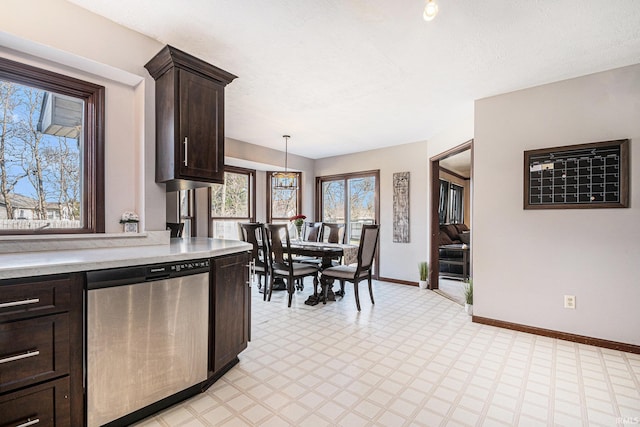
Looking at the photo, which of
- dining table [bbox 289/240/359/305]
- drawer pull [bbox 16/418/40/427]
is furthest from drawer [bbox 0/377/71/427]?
dining table [bbox 289/240/359/305]

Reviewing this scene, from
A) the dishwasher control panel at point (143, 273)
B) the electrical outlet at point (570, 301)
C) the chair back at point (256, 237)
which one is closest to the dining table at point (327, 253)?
the chair back at point (256, 237)

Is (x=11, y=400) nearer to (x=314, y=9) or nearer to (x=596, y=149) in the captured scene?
(x=314, y=9)

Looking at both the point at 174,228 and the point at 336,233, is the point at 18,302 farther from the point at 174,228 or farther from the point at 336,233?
the point at 336,233

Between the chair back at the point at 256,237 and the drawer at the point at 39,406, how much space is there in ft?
9.01

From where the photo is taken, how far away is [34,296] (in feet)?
4.16

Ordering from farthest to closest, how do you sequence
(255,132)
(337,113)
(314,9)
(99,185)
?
1. (255,132)
2. (337,113)
3. (99,185)
4. (314,9)

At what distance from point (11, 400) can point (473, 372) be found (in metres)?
2.68

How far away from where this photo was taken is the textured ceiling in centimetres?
188

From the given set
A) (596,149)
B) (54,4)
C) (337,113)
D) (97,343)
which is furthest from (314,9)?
(596,149)

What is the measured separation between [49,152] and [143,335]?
1.46m

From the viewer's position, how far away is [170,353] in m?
1.70

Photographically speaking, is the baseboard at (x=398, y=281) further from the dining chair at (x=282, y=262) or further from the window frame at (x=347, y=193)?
the dining chair at (x=282, y=262)

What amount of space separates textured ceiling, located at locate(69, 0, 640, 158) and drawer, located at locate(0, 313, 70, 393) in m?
1.92

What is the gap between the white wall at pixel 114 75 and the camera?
1.79 meters
